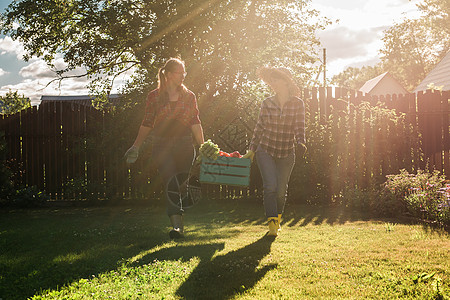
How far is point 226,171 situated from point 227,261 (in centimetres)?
100

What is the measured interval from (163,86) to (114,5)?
9.92 metres

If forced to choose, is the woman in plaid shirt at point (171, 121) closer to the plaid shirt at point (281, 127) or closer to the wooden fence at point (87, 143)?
the plaid shirt at point (281, 127)

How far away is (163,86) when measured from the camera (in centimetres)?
471

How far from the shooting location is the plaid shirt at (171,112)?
183 inches

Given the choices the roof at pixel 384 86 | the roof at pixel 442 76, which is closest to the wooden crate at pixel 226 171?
the roof at pixel 442 76

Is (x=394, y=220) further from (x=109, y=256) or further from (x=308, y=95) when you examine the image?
(x=109, y=256)

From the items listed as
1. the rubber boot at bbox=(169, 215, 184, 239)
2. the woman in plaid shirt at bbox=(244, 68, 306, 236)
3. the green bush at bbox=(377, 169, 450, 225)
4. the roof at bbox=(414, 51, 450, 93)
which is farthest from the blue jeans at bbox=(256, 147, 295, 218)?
the roof at bbox=(414, 51, 450, 93)

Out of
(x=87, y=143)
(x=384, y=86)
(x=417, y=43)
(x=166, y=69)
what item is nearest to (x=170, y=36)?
(x=87, y=143)

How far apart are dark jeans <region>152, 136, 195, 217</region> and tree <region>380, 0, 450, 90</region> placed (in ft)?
115

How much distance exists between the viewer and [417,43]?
45.8 meters

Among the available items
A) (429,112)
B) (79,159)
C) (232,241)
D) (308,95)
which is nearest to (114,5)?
(79,159)

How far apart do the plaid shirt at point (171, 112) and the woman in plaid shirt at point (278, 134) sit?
821mm

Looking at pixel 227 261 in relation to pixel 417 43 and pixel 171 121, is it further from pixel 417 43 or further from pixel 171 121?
pixel 417 43

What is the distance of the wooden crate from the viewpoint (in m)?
4.34
